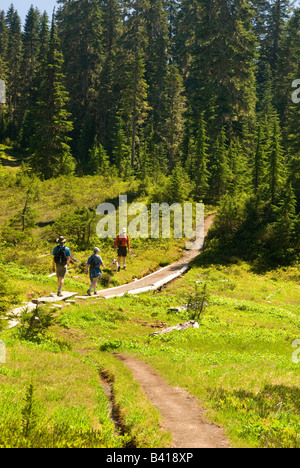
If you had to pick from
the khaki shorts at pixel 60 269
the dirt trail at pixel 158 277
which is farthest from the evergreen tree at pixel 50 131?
the khaki shorts at pixel 60 269

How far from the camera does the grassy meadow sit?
660 centimetres

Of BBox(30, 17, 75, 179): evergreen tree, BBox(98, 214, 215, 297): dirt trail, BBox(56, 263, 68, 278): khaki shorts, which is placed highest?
BBox(30, 17, 75, 179): evergreen tree

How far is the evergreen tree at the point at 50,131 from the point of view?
52625 millimetres

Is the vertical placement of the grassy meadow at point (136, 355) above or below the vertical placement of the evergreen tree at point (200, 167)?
below

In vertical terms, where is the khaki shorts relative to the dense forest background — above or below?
below

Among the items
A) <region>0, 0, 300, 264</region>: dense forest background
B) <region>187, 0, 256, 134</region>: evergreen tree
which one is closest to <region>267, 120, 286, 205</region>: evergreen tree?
<region>0, 0, 300, 264</region>: dense forest background

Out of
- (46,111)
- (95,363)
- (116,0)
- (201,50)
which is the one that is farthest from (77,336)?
(116,0)

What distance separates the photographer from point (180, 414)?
7.99m

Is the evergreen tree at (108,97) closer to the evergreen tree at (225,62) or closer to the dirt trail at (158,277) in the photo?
the evergreen tree at (225,62)

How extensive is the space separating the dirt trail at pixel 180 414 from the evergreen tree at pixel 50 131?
1759 inches

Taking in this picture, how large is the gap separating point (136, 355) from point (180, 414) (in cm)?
524

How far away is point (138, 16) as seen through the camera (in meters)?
75.3

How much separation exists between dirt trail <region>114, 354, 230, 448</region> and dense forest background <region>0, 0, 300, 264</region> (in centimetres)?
2515

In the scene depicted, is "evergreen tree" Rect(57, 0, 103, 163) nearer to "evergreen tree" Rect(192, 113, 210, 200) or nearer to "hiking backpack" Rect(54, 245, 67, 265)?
"evergreen tree" Rect(192, 113, 210, 200)
